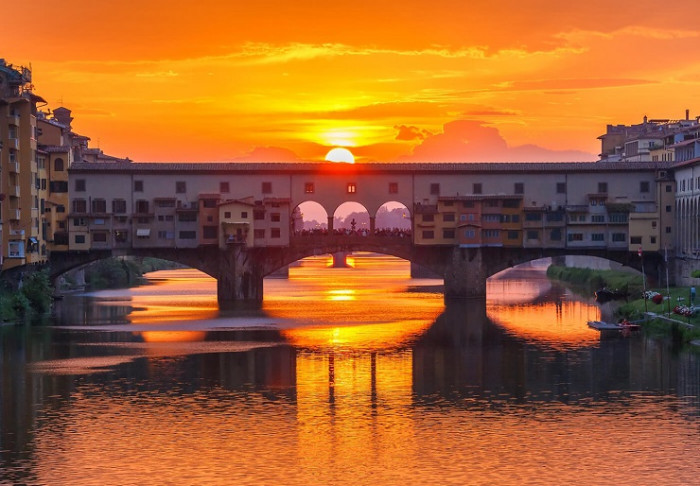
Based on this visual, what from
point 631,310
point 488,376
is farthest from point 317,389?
point 631,310

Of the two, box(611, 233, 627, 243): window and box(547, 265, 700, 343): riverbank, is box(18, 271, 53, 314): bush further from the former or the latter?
box(611, 233, 627, 243): window

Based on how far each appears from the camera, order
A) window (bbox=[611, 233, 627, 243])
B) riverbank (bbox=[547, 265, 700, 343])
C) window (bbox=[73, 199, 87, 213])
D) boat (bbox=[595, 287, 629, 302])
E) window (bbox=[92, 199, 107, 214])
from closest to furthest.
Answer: riverbank (bbox=[547, 265, 700, 343])
window (bbox=[73, 199, 87, 213])
window (bbox=[92, 199, 107, 214])
window (bbox=[611, 233, 627, 243])
boat (bbox=[595, 287, 629, 302])

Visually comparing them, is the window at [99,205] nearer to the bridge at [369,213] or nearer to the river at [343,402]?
the bridge at [369,213]

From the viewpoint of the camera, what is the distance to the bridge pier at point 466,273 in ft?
344

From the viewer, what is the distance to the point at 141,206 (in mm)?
104500

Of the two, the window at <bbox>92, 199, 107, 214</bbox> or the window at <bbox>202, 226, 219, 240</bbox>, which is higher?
the window at <bbox>92, 199, 107, 214</bbox>

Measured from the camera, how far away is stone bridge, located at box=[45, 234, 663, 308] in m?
104

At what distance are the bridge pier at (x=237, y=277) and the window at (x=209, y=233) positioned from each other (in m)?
1.48

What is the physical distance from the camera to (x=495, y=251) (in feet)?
346

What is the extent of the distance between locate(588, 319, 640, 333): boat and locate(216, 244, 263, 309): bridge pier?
33199mm

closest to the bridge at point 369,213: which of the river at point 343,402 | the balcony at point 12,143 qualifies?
the balcony at point 12,143

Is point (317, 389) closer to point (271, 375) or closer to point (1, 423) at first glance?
point (271, 375)

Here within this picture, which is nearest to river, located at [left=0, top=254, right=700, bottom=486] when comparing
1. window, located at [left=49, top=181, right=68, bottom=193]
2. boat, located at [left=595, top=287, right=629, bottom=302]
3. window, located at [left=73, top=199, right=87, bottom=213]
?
boat, located at [left=595, top=287, right=629, bottom=302]

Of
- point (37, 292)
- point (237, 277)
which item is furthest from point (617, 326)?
point (37, 292)
